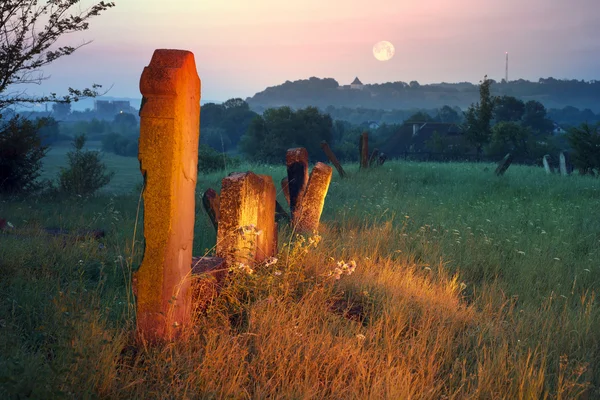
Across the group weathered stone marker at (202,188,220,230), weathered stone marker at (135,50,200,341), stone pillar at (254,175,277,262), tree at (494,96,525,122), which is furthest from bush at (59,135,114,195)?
tree at (494,96,525,122)

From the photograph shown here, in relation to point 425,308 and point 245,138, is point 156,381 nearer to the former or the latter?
point 425,308

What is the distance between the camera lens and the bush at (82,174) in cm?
1484

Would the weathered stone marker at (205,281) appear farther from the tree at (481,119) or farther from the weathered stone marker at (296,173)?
the tree at (481,119)

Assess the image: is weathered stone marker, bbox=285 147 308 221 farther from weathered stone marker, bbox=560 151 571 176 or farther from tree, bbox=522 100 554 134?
tree, bbox=522 100 554 134

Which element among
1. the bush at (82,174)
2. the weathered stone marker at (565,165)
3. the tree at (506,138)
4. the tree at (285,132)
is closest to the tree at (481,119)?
the tree at (506,138)

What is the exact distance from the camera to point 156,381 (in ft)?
11.9

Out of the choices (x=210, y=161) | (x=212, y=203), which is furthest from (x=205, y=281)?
(x=210, y=161)

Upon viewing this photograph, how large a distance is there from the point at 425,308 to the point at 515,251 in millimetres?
3171

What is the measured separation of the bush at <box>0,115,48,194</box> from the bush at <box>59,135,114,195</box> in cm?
81

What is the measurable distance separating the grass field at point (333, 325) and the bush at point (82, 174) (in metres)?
6.46

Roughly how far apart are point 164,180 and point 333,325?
1.70m

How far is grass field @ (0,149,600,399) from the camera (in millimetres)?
3551

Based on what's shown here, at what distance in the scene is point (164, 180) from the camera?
12.5ft

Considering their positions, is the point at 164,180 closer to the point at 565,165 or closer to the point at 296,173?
the point at 296,173
